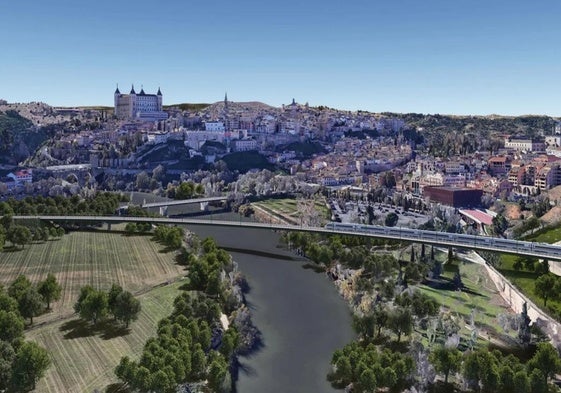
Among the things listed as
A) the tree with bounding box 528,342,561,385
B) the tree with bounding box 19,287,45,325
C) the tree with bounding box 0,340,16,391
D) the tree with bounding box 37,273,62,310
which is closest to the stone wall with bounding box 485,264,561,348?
the tree with bounding box 528,342,561,385

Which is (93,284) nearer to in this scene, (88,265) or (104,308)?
(88,265)

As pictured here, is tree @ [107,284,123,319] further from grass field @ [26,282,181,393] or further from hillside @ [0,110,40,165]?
hillside @ [0,110,40,165]

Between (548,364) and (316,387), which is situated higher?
(548,364)

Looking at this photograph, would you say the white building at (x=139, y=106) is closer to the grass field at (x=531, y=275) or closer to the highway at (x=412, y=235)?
the highway at (x=412, y=235)

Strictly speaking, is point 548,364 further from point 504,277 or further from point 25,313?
point 25,313

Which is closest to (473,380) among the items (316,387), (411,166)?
(316,387)
